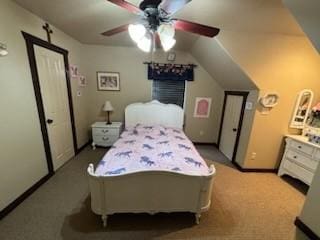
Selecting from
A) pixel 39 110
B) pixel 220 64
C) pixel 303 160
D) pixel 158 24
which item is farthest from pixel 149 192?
pixel 220 64

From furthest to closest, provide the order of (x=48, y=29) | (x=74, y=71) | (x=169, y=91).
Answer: (x=169, y=91) < (x=74, y=71) < (x=48, y=29)

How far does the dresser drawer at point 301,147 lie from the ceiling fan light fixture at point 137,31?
2.85 meters

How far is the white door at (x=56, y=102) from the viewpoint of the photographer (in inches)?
101

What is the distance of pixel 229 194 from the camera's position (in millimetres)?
2541

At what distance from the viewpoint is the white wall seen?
1929 millimetres

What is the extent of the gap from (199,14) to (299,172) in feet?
9.27

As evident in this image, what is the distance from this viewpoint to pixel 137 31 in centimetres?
164

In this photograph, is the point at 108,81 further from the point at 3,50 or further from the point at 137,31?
the point at 137,31

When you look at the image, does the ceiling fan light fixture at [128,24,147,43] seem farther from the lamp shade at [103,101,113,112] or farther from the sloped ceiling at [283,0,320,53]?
the lamp shade at [103,101,113,112]

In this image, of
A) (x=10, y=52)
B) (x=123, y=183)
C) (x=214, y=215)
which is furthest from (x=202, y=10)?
(x=214, y=215)

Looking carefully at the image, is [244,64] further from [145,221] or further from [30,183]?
[30,183]

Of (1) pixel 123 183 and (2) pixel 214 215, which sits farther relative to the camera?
(2) pixel 214 215

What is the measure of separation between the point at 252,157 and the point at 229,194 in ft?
3.36

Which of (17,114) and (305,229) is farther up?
(17,114)
